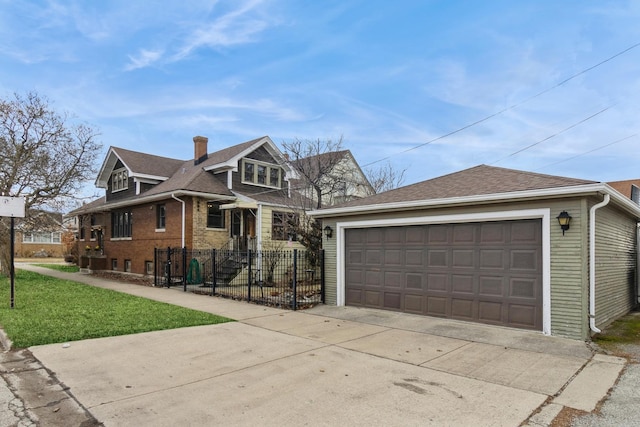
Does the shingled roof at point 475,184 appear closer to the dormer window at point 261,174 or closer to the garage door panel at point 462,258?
the garage door panel at point 462,258

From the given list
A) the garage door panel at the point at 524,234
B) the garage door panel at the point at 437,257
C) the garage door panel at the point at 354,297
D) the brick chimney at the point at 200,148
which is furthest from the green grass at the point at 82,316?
the brick chimney at the point at 200,148

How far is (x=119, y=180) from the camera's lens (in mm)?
22469

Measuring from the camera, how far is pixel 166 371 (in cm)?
543

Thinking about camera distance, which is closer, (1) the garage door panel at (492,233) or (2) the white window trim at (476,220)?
(2) the white window trim at (476,220)

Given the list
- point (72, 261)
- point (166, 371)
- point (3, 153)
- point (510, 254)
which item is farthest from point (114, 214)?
point (510, 254)

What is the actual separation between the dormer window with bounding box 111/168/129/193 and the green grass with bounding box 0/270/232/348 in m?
9.71

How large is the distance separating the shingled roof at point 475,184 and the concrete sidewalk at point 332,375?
2.83m

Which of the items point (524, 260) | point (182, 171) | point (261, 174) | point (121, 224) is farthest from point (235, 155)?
point (524, 260)

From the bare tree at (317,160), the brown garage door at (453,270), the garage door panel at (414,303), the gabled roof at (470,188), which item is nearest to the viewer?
the gabled roof at (470,188)

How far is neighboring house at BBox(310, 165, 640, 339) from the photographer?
729cm

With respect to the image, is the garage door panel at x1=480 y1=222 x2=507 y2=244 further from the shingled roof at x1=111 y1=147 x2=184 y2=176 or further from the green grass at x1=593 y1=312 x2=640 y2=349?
the shingled roof at x1=111 y1=147 x2=184 y2=176

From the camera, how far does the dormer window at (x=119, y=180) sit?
21.8m

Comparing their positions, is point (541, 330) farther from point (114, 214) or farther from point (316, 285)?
point (114, 214)

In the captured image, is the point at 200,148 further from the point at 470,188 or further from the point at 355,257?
the point at 470,188
